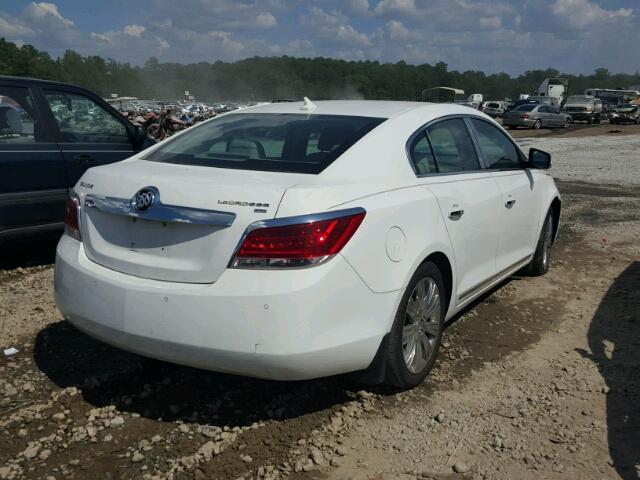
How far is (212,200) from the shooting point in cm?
280

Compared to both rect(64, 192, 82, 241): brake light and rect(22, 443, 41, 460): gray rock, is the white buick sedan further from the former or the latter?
rect(22, 443, 41, 460): gray rock

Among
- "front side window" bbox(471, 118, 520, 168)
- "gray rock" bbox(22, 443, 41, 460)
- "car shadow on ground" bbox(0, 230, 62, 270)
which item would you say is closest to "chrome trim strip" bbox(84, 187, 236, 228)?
"gray rock" bbox(22, 443, 41, 460)

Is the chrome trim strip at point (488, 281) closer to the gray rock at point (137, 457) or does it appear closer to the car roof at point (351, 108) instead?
the car roof at point (351, 108)

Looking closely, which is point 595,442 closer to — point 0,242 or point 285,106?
point 285,106

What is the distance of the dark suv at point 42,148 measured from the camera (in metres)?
5.47

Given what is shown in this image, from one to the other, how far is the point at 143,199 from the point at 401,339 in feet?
4.69

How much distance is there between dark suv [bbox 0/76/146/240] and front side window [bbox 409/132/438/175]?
3.60m

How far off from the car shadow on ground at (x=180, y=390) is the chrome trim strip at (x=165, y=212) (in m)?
1.03

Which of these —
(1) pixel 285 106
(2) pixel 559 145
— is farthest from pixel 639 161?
(1) pixel 285 106

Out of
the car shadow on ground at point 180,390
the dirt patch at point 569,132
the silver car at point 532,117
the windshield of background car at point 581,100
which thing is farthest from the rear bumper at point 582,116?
the car shadow on ground at point 180,390

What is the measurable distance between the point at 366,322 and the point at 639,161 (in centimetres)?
1626

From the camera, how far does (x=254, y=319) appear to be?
268 cm

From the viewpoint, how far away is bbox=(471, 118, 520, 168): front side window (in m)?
4.53

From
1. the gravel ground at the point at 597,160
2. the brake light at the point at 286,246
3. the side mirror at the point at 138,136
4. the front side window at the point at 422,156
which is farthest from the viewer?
the gravel ground at the point at 597,160
